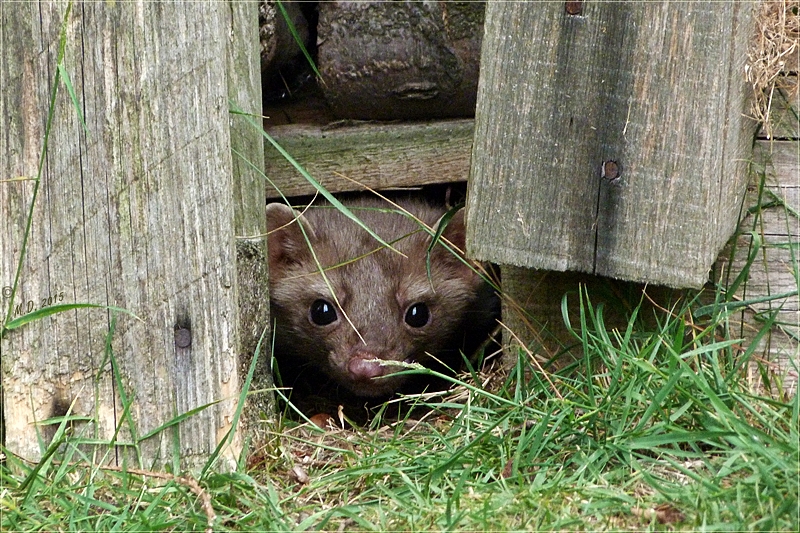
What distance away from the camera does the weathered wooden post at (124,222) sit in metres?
3.23

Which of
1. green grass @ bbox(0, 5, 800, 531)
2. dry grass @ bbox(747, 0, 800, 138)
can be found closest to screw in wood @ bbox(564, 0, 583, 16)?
dry grass @ bbox(747, 0, 800, 138)

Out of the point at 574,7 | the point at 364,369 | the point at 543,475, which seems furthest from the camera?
the point at 364,369

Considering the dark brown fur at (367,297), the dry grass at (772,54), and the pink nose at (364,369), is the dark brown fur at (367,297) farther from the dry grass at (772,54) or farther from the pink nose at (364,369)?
the dry grass at (772,54)

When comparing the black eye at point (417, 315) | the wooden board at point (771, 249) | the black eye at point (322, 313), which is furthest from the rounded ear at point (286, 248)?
the wooden board at point (771, 249)

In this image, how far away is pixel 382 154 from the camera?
16.3 feet

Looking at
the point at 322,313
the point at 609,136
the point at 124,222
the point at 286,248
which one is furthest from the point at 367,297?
the point at 609,136

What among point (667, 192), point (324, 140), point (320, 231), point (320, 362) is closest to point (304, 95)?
point (324, 140)

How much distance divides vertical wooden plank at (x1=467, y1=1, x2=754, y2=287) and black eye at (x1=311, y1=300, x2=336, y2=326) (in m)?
1.48

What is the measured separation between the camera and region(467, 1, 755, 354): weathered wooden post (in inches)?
119

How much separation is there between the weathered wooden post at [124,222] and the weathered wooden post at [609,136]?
92cm

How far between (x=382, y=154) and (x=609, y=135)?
6.55ft

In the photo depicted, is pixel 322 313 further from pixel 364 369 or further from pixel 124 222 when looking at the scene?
pixel 124 222

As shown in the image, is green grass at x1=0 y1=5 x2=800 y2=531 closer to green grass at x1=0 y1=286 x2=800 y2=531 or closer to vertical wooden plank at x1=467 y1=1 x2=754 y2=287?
green grass at x1=0 y1=286 x2=800 y2=531

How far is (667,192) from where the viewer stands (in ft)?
10.2
